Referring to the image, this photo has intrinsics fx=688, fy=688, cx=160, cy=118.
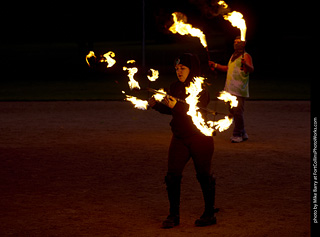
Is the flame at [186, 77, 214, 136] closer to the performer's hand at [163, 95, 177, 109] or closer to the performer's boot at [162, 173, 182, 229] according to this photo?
the performer's hand at [163, 95, 177, 109]

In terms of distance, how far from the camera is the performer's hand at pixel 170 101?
702cm

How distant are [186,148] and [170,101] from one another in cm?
57

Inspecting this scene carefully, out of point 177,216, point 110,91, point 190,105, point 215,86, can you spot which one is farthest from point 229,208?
point 215,86

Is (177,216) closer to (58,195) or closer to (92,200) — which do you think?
(92,200)

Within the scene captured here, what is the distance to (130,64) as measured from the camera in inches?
295

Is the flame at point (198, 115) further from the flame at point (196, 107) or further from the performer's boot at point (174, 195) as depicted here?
the performer's boot at point (174, 195)

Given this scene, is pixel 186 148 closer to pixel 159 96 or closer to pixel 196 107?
pixel 196 107

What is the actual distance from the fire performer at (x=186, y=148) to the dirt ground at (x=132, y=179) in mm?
191

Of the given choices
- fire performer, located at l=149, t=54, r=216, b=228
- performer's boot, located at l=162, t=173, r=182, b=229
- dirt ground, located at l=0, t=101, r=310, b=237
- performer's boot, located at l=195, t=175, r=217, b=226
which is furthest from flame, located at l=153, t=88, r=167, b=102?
dirt ground, located at l=0, t=101, r=310, b=237

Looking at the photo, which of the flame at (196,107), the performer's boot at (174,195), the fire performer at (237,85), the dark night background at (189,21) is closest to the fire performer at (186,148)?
the performer's boot at (174,195)

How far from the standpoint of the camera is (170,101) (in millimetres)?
7027

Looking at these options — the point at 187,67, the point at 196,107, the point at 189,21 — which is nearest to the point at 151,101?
the point at 196,107

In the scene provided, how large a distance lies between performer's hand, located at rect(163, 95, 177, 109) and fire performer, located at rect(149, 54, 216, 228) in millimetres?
120

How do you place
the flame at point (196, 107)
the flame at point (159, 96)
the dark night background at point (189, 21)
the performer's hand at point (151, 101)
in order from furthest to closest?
the dark night background at point (189, 21)
the flame at point (159, 96)
the performer's hand at point (151, 101)
the flame at point (196, 107)
